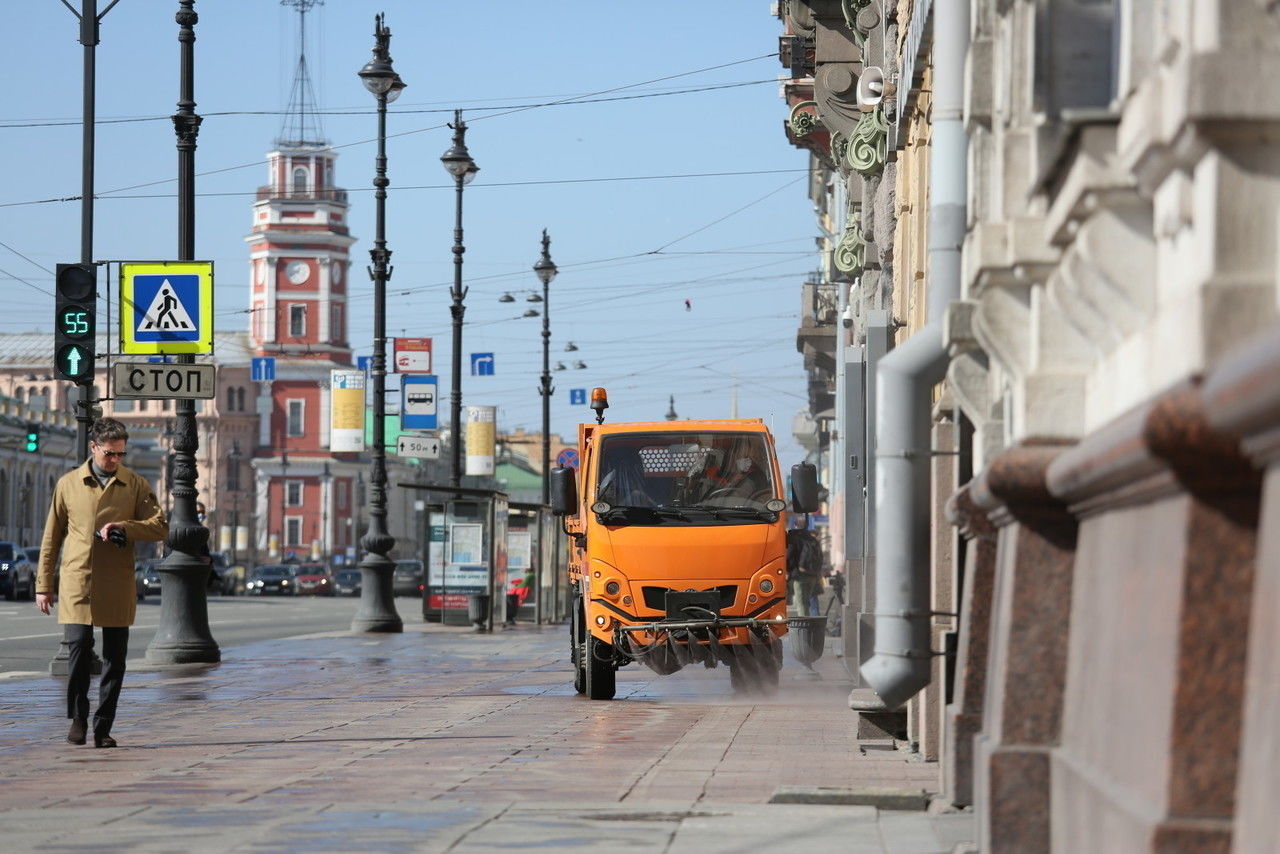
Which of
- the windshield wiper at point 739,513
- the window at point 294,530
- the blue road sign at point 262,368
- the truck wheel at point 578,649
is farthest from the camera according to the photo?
the window at point 294,530

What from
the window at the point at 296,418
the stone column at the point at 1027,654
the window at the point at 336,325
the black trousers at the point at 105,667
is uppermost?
the window at the point at 336,325

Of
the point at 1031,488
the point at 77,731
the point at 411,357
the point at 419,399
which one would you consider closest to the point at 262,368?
the point at 411,357

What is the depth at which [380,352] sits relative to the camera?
123 ft

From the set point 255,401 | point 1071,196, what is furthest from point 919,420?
point 255,401

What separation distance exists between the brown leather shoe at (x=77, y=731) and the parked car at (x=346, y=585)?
87.7 meters

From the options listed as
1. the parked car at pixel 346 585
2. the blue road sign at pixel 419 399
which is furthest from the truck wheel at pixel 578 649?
the parked car at pixel 346 585

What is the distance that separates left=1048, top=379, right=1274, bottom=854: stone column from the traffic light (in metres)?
17.6

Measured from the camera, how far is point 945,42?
36.5ft

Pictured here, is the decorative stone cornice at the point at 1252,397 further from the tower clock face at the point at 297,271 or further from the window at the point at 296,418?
the window at the point at 296,418

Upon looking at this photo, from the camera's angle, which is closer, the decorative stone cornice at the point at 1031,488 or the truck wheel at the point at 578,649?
the decorative stone cornice at the point at 1031,488

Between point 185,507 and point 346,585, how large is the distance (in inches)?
3077

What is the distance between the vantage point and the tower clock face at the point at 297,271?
14500cm

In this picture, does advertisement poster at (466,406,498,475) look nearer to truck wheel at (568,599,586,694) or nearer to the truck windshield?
truck wheel at (568,599,586,694)

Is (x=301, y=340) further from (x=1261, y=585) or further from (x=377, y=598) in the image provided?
(x=1261, y=585)
